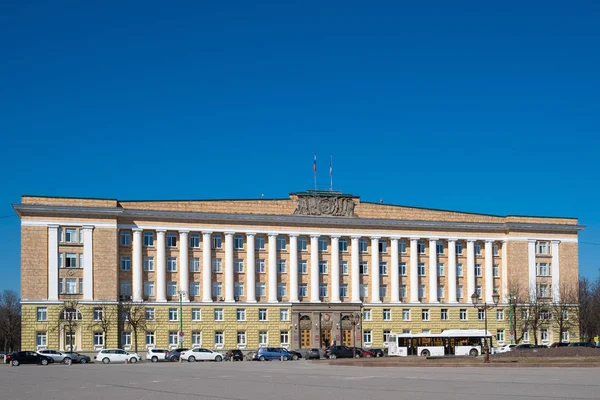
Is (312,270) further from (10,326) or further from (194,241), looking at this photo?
(10,326)

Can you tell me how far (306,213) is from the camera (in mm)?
92812

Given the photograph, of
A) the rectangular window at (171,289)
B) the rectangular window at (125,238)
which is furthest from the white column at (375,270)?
the rectangular window at (125,238)

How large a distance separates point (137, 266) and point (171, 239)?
182 inches

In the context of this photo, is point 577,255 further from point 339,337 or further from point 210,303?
point 210,303

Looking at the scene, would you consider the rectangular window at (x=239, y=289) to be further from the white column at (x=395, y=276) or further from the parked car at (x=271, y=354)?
the white column at (x=395, y=276)

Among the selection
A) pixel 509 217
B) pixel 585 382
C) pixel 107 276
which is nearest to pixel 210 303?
pixel 107 276

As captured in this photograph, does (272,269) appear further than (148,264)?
Yes

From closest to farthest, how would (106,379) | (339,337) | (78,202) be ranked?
1. (106,379)
2. (78,202)
3. (339,337)

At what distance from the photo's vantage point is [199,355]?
7500cm

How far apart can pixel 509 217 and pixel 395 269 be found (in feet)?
48.5

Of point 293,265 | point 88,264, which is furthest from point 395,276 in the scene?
point 88,264

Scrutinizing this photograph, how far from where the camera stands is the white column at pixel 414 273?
95688mm

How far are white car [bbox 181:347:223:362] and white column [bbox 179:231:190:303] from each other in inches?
507

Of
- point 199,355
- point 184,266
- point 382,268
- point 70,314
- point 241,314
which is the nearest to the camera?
point 199,355
